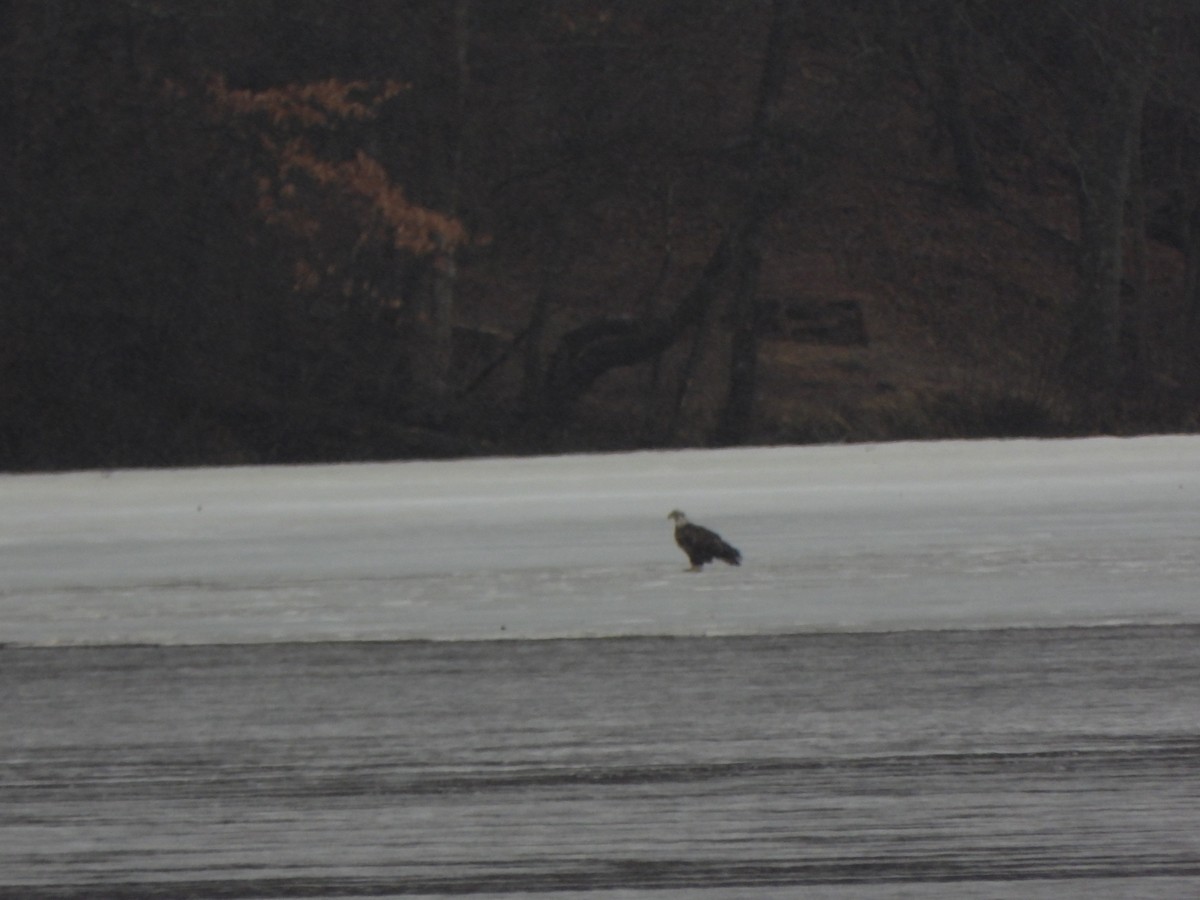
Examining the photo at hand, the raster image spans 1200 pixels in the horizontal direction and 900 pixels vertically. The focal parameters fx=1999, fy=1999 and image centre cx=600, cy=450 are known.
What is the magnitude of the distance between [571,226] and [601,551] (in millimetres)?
13806

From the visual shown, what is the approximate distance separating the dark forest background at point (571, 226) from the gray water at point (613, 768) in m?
8.83

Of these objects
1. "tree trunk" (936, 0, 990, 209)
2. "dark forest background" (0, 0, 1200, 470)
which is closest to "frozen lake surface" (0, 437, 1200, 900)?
"dark forest background" (0, 0, 1200, 470)

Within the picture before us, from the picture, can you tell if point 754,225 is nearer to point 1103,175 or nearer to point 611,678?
point 1103,175

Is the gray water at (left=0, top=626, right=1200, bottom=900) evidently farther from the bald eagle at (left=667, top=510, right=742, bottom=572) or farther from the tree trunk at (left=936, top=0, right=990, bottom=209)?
the tree trunk at (left=936, top=0, right=990, bottom=209)

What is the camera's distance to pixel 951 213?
1137 inches

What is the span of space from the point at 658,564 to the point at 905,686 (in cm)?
174

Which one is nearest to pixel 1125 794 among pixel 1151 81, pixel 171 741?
pixel 171 741

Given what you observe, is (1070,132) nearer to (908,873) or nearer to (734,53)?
(734,53)

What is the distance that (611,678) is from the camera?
541 cm

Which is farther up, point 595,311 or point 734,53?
point 734,53

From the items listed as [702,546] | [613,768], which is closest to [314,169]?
[702,546]

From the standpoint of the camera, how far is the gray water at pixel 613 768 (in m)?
3.32

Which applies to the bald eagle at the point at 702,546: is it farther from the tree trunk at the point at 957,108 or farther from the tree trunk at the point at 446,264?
the tree trunk at the point at 957,108

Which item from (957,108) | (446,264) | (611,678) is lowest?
(611,678)
